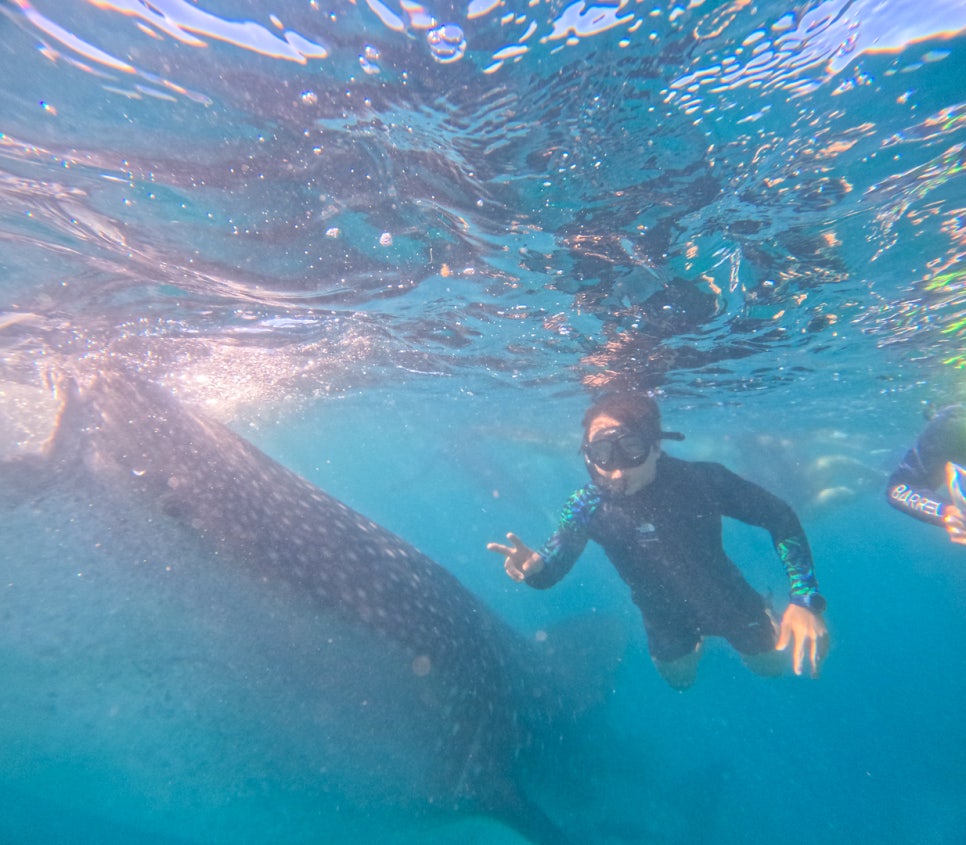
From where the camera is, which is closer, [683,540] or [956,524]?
[956,524]

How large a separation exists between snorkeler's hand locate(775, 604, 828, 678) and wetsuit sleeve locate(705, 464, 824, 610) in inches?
6.0

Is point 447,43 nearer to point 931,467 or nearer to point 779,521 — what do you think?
point 779,521

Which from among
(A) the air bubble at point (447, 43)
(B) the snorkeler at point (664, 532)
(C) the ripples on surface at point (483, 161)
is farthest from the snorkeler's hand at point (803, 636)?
(A) the air bubble at point (447, 43)

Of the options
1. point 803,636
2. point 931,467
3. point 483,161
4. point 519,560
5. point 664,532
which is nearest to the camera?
point 803,636

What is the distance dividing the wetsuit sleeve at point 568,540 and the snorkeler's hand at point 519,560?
→ 0.31 ft

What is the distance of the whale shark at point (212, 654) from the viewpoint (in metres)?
4.00

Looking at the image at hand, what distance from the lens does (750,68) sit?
13.0 feet

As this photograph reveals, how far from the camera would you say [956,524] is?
547 centimetres

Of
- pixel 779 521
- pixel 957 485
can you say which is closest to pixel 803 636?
pixel 779 521

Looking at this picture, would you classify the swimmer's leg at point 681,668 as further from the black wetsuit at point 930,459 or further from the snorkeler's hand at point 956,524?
the snorkeler's hand at point 956,524

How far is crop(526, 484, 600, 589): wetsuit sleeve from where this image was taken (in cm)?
582

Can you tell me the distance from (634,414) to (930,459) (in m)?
3.99

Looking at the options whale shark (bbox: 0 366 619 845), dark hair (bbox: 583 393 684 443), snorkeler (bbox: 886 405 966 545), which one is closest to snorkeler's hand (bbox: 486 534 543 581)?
whale shark (bbox: 0 366 619 845)

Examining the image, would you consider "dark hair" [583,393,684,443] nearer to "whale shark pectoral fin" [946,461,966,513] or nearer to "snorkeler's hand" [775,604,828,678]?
"snorkeler's hand" [775,604,828,678]
